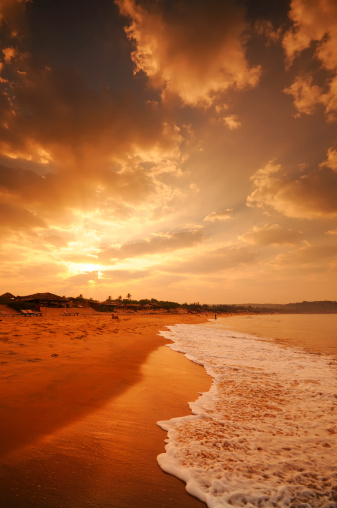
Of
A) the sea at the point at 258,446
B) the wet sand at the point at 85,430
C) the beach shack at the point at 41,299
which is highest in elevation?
the beach shack at the point at 41,299

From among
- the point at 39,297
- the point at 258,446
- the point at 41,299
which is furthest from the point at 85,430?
the point at 41,299

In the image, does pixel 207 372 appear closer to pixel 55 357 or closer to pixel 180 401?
pixel 180 401

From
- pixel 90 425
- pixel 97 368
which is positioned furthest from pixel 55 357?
pixel 90 425

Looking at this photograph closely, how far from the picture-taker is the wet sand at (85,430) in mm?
2359

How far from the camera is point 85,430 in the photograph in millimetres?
3543

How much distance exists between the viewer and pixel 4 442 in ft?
9.71

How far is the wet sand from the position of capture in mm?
2359

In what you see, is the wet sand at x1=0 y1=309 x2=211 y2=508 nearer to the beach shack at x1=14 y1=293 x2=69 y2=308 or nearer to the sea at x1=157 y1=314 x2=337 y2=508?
the sea at x1=157 y1=314 x2=337 y2=508

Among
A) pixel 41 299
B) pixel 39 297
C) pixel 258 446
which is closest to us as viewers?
pixel 258 446

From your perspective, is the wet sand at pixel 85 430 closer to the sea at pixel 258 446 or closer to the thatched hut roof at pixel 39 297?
the sea at pixel 258 446

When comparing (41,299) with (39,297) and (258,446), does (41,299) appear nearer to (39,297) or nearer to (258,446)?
(39,297)

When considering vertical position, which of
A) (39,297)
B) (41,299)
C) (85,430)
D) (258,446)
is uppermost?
(39,297)

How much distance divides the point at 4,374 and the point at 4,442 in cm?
287

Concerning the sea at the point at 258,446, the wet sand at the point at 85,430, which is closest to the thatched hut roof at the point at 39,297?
the wet sand at the point at 85,430
